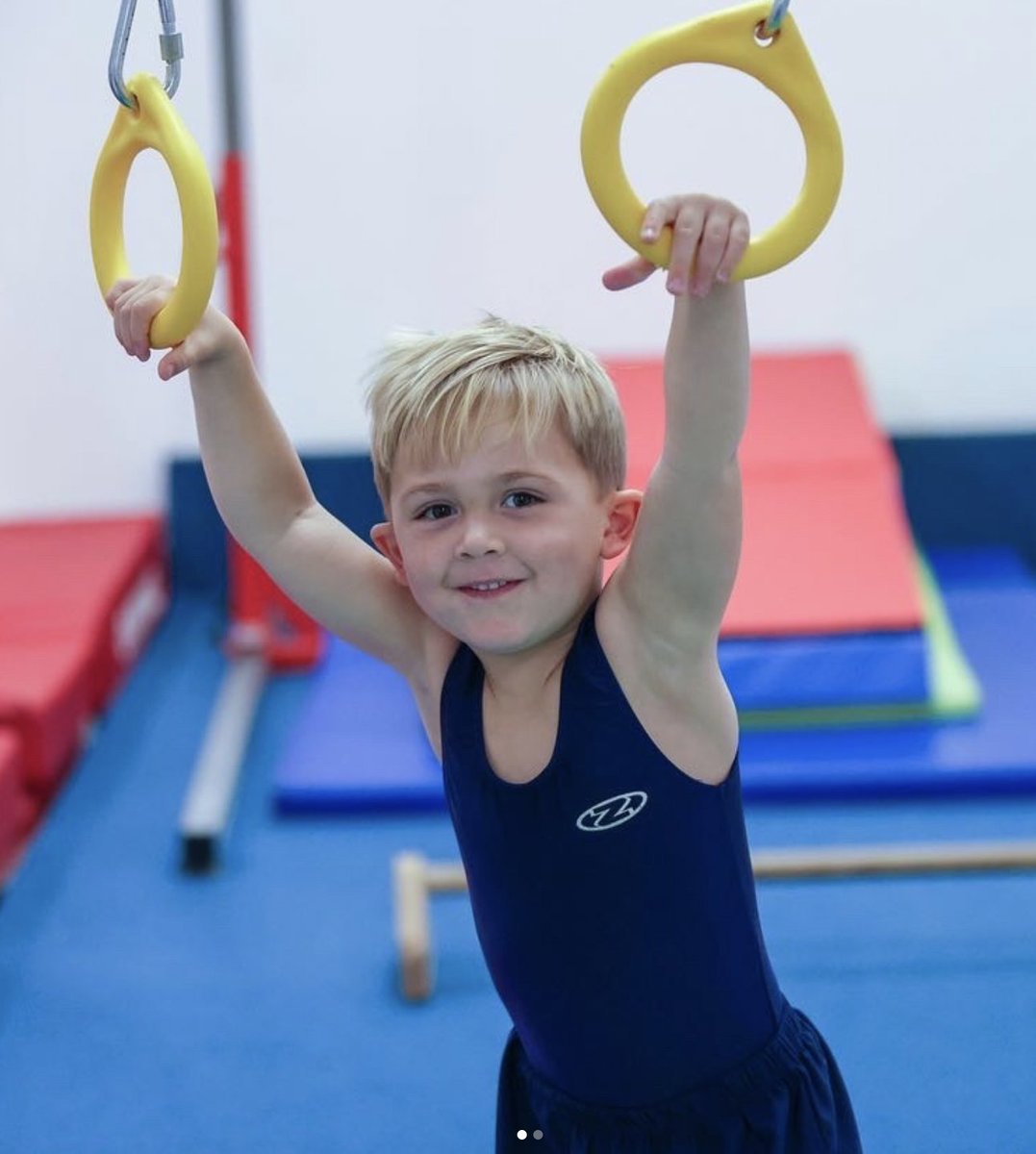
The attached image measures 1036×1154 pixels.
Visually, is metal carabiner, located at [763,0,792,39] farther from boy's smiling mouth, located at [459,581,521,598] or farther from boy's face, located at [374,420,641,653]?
boy's smiling mouth, located at [459,581,521,598]

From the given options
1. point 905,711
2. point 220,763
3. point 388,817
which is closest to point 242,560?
point 220,763

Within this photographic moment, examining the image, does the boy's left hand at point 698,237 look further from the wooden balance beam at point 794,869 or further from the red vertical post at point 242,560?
the red vertical post at point 242,560

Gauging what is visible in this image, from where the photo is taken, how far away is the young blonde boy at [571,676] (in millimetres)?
1482

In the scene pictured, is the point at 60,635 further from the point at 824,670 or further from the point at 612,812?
the point at 612,812

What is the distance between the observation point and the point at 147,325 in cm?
144

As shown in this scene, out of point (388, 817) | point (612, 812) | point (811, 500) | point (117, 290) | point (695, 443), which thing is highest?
point (117, 290)

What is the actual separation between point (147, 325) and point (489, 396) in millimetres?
309

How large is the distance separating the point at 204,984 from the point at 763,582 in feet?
5.02

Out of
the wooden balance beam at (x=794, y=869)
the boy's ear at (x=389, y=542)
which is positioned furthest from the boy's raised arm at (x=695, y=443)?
the wooden balance beam at (x=794, y=869)

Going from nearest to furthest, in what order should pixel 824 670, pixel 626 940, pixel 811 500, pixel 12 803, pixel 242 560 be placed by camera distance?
pixel 626 940 → pixel 12 803 → pixel 824 670 → pixel 811 500 → pixel 242 560

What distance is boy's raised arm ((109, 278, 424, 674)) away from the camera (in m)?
1.56

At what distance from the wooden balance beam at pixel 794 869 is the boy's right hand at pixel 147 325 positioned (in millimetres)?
1530

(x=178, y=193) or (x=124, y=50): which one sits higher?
(x=124, y=50)

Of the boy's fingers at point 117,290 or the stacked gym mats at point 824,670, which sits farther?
the stacked gym mats at point 824,670
